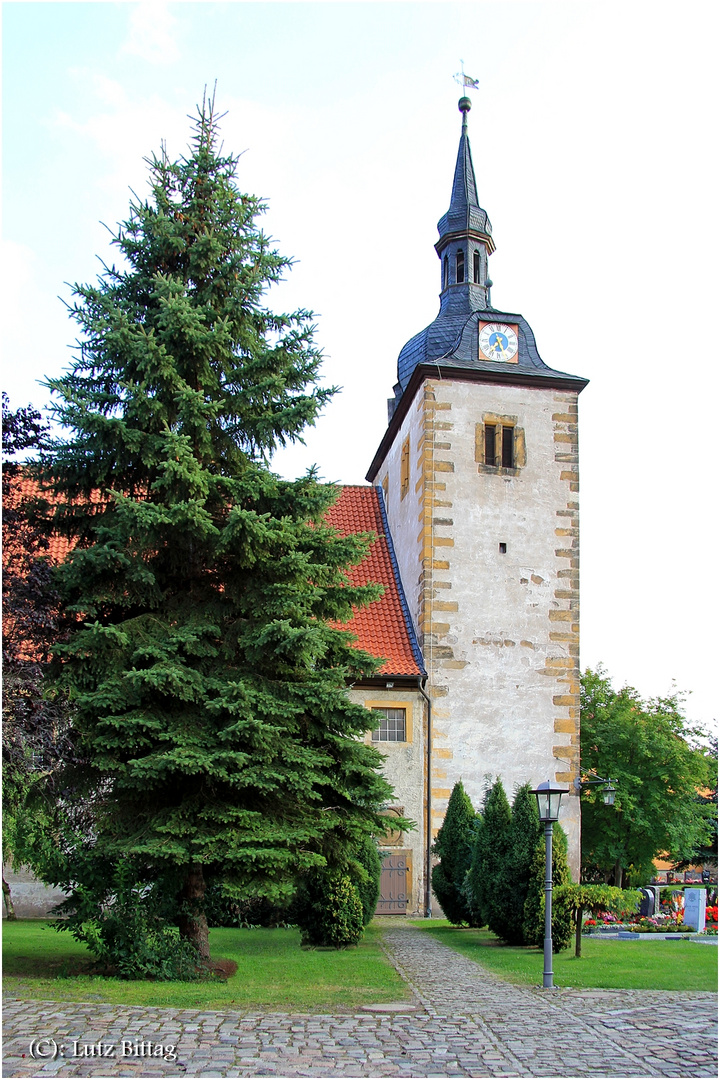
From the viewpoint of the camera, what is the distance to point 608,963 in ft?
37.5

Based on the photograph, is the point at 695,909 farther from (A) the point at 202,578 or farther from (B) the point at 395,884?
(A) the point at 202,578

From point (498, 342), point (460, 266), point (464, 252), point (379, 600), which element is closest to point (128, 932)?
point (379, 600)

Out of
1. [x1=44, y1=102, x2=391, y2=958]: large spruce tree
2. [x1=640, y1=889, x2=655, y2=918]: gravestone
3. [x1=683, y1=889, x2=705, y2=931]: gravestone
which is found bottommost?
[x1=640, y1=889, x2=655, y2=918]: gravestone

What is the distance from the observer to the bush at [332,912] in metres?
12.4

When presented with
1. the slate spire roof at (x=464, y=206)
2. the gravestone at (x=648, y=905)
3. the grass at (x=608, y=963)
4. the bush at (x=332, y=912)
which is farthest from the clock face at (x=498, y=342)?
the bush at (x=332, y=912)

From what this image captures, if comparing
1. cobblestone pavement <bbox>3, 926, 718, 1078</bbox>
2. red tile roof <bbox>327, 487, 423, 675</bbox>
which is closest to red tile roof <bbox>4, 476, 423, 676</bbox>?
red tile roof <bbox>327, 487, 423, 675</bbox>

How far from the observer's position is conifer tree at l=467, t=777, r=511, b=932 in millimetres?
13180

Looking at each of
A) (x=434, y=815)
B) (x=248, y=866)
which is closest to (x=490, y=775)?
(x=434, y=815)

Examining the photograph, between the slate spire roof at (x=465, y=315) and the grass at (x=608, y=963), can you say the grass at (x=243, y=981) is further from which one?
the slate spire roof at (x=465, y=315)

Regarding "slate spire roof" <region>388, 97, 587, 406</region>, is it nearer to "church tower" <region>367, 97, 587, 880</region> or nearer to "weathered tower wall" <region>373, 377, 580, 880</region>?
"church tower" <region>367, 97, 587, 880</region>

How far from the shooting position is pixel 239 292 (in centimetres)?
1088

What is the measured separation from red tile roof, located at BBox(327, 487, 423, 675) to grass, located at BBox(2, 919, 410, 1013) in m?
6.48

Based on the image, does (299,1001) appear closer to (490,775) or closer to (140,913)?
(140,913)

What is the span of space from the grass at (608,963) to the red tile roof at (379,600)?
5.56m
